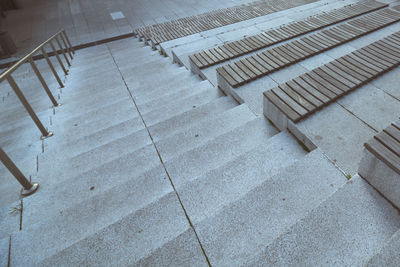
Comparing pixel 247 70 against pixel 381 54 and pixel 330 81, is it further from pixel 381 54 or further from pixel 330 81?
pixel 381 54

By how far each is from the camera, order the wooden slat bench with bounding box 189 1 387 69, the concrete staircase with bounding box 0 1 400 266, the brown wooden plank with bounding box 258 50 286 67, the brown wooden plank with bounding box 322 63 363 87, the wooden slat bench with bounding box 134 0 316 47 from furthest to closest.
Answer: the wooden slat bench with bounding box 134 0 316 47 → the wooden slat bench with bounding box 189 1 387 69 → the brown wooden plank with bounding box 258 50 286 67 → the brown wooden plank with bounding box 322 63 363 87 → the concrete staircase with bounding box 0 1 400 266

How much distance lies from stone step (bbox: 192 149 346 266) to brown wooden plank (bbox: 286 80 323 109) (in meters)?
0.70

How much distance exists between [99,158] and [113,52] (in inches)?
211

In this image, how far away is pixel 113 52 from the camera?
6.88m

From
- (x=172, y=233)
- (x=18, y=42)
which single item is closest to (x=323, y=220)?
(x=172, y=233)

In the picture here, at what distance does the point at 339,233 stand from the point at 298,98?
148 centimetres

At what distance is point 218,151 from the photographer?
2348mm

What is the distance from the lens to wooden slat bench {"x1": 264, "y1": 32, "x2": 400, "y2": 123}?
7.91ft

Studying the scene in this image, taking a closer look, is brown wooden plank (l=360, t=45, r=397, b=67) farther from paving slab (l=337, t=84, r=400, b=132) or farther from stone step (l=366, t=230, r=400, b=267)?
stone step (l=366, t=230, r=400, b=267)

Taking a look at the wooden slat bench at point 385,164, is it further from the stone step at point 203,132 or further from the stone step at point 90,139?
the stone step at point 90,139

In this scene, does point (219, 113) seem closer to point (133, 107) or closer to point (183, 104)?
point (183, 104)

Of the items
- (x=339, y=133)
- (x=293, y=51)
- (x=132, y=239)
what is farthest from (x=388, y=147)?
(x=293, y=51)

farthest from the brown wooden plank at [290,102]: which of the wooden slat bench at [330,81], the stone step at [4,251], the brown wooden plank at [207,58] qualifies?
the stone step at [4,251]

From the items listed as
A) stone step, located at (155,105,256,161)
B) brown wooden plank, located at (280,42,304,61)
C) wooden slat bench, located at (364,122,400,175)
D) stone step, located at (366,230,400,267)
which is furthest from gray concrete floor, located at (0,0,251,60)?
stone step, located at (366,230,400,267)
